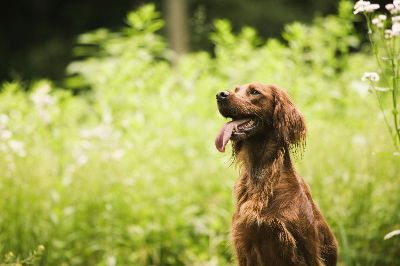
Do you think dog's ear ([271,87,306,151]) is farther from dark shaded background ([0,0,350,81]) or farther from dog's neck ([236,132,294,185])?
dark shaded background ([0,0,350,81])

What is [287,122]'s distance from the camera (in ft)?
10.1

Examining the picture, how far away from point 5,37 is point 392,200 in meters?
13.5

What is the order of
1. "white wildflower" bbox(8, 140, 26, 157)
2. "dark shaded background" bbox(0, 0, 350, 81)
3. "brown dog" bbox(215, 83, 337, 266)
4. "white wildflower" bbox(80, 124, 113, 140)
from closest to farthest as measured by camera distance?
"brown dog" bbox(215, 83, 337, 266), "white wildflower" bbox(8, 140, 26, 157), "white wildflower" bbox(80, 124, 113, 140), "dark shaded background" bbox(0, 0, 350, 81)

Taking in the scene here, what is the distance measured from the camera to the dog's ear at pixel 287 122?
10.1ft

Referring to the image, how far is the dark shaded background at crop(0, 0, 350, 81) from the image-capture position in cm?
1365

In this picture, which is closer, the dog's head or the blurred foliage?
the dog's head

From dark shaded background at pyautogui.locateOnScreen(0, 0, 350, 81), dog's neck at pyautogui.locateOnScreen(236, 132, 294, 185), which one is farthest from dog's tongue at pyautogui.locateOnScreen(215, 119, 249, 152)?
dark shaded background at pyautogui.locateOnScreen(0, 0, 350, 81)

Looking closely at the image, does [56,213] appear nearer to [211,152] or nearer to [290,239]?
[211,152]

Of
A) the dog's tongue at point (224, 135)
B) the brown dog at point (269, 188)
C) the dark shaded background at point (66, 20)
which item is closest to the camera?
the brown dog at point (269, 188)

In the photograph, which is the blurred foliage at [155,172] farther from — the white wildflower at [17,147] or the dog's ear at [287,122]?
the dog's ear at [287,122]

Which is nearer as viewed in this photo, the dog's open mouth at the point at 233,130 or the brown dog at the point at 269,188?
the brown dog at the point at 269,188

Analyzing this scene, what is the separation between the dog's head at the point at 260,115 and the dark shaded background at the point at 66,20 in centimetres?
953

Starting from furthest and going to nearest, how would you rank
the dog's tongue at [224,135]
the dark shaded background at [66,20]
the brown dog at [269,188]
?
1. the dark shaded background at [66,20]
2. the dog's tongue at [224,135]
3. the brown dog at [269,188]

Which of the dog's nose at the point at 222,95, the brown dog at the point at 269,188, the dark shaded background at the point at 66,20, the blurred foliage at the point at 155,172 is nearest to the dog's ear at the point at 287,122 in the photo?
the brown dog at the point at 269,188
